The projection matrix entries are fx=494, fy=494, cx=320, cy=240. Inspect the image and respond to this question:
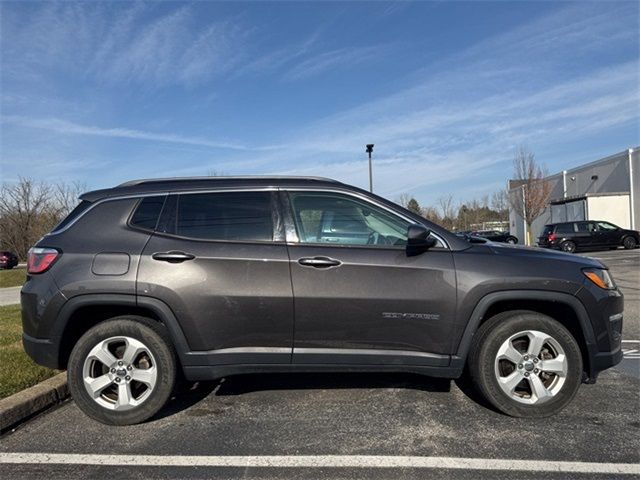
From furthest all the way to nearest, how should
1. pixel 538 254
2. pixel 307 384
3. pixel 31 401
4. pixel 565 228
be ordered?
pixel 565 228 < pixel 307 384 < pixel 31 401 < pixel 538 254

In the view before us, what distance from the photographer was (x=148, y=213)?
157 inches

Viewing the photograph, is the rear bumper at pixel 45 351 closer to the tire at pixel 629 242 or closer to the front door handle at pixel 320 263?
the front door handle at pixel 320 263

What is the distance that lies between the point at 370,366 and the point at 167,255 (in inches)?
69.4

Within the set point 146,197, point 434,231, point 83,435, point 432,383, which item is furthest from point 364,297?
point 83,435

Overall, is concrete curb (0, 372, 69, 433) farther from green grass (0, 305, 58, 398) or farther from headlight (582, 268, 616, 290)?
headlight (582, 268, 616, 290)

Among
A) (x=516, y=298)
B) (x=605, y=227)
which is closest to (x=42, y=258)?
(x=516, y=298)

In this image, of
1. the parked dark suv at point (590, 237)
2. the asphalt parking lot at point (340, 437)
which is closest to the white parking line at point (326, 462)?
the asphalt parking lot at point (340, 437)

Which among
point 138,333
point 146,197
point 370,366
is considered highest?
point 146,197

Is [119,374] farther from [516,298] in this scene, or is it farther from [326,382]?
[516,298]

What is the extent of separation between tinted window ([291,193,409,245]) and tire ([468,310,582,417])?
1044 millimetres

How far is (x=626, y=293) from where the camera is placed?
10.2 meters

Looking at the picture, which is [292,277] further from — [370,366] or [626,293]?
[626,293]

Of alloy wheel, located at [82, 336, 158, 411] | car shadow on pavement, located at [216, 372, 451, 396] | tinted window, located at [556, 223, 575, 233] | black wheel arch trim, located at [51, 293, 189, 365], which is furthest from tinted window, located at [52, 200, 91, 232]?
tinted window, located at [556, 223, 575, 233]

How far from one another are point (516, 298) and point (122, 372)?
3057 mm
